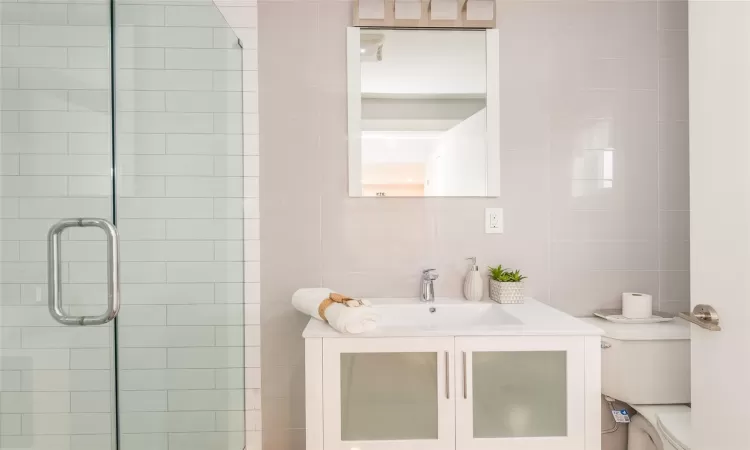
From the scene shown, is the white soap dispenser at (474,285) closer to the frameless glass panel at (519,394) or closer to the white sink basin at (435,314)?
the white sink basin at (435,314)

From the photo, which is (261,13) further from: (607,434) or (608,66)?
(607,434)

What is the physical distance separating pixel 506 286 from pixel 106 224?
1403 mm

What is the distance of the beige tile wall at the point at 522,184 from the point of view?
77.5 inches

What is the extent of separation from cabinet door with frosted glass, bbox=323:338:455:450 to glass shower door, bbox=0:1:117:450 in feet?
2.07

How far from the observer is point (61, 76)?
37.2 inches

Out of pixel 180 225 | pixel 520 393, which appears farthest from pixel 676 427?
pixel 180 225

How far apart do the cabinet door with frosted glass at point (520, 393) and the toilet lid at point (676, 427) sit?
33cm

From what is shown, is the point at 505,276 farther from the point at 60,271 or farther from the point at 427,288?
the point at 60,271

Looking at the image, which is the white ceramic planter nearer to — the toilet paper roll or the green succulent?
the green succulent

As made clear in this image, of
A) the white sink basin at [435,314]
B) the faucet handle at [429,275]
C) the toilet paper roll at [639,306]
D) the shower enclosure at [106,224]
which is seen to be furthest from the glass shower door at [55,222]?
the toilet paper roll at [639,306]

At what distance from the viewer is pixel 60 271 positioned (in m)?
0.96

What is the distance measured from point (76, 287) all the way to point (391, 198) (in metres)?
1.23

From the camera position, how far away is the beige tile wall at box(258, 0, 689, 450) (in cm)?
197

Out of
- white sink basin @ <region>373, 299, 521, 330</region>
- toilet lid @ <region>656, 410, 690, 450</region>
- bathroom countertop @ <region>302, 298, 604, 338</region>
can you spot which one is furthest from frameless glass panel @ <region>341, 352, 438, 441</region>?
toilet lid @ <region>656, 410, 690, 450</region>
